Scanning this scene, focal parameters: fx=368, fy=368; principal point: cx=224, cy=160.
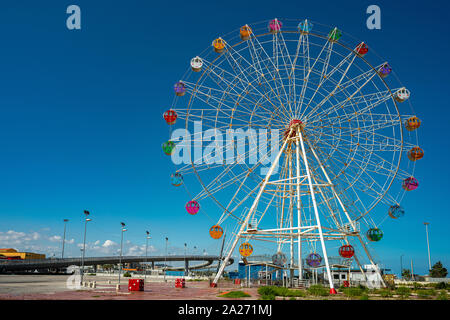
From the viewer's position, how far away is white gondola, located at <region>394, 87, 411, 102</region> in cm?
3219

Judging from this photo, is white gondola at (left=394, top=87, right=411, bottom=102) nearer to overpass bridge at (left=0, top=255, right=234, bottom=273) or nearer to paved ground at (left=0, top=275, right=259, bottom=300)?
paved ground at (left=0, top=275, right=259, bottom=300)

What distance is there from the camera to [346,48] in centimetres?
3216

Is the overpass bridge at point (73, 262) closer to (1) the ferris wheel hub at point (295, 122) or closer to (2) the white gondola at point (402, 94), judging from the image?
(1) the ferris wheel hub at point (295, 122)

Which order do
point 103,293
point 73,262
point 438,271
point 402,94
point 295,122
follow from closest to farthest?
point 103,293
point 402,94
point 295,122
point 438,271
point 73,262

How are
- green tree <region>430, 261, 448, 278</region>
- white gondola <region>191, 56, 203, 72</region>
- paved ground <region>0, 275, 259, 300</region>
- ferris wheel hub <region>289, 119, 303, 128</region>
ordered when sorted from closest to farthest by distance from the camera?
1. paved ground <region>0, 275, 259, 300</region>
2. white gondola <region>191, 56, 203, 72</region>
3. ferris wheel hub <region>289, 119, 303, 128</region>
4. green tree <region>430, 261, 448, 278</region>

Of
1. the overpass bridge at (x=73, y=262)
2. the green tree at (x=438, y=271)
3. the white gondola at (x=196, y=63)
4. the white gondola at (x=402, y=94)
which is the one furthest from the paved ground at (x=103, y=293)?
the green tree at (x=438, y=271)

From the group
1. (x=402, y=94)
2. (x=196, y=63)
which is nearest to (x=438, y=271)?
Answer: (x=402, y=94)

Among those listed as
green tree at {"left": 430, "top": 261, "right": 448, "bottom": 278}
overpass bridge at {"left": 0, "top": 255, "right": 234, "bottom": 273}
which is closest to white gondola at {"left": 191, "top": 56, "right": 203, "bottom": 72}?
overpass bridge at {"left": 0, "top": 255, "right": 234, "bottom": 273}

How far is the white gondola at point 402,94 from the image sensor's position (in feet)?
106

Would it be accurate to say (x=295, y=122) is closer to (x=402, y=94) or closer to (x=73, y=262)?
(x=402, y=94)

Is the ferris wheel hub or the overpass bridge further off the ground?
the ferris wheel hub

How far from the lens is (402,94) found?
3219 cm

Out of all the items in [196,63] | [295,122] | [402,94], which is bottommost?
[295,122]

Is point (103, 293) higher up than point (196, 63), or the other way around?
point (196, 63)
